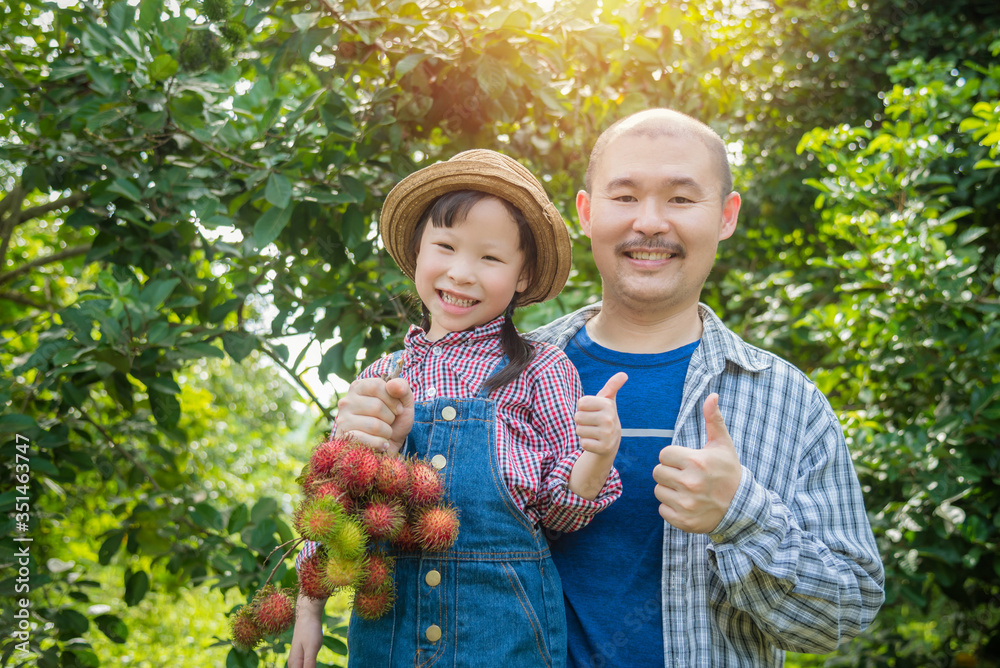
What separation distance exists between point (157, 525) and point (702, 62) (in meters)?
2.61

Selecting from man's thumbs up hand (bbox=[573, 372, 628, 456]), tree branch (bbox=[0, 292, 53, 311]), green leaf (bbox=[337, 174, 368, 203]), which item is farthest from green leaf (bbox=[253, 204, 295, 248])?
tree branch (bbox=[0, 292, 53, 311])

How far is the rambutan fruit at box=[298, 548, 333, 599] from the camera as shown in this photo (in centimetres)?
118

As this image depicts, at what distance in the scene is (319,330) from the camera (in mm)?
2189

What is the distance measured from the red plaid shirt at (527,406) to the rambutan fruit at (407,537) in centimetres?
22

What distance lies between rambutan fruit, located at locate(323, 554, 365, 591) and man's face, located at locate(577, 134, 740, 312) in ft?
3.05

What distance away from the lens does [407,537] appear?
4.23 feet

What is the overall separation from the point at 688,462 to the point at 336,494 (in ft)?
2.07

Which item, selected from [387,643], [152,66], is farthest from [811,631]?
[152,66]

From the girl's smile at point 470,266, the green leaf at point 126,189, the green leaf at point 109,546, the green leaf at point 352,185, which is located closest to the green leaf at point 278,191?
the green leaf at point 352,185

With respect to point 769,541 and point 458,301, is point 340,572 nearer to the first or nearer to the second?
point 458,301

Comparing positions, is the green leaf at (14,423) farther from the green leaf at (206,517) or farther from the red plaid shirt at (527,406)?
the red plaid shirt at (527,406)

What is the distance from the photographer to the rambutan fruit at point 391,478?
122 centimetres

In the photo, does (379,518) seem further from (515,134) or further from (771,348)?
(771,348)

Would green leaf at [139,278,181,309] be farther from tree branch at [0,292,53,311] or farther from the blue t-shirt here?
tree branch at [0,292,53,311]
